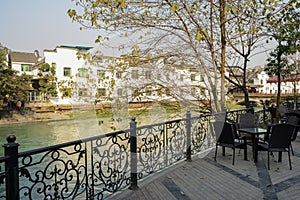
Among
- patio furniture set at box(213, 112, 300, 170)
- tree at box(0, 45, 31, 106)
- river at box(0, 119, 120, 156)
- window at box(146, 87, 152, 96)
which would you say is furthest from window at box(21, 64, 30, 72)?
patio furniture set at box(213, 112, 300, 170)

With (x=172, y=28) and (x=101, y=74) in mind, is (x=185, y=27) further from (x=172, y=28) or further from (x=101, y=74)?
(x=101, y=74)

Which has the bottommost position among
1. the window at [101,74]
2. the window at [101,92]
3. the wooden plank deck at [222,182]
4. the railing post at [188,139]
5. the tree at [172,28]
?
the wooden plank deck at [222,182]

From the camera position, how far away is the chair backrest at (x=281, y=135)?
430 cm

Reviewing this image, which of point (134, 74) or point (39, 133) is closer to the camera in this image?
point (134, 74)

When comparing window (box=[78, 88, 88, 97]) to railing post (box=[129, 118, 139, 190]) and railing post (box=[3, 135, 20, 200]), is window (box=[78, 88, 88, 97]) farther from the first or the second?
railing post (box=[3, 135, 20, 200])

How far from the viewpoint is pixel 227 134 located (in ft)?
15.7

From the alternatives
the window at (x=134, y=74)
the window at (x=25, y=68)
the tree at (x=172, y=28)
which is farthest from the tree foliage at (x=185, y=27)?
the window at (x=25, y=68)

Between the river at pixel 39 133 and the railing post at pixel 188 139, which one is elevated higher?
the railing post at pixel 188 139

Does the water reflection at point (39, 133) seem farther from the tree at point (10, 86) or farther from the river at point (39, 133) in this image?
the tree at point (10, 86)

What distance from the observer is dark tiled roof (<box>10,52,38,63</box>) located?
110 feet

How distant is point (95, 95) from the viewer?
15.5 feet

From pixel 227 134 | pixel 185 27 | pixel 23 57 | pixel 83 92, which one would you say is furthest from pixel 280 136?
pixel 23 57

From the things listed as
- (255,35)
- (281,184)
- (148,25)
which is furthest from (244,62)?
(281,184)

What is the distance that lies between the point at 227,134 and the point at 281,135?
941mm
